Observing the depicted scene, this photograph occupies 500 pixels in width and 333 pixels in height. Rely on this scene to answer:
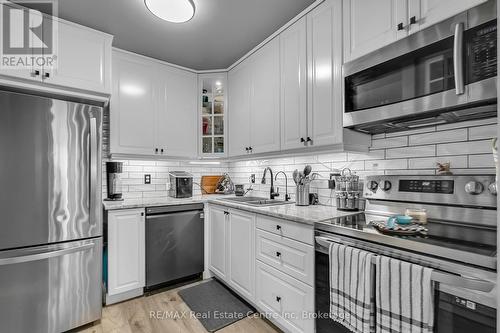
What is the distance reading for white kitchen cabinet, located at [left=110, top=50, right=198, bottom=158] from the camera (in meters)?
2.46

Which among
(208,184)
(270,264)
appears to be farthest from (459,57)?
(208,184)

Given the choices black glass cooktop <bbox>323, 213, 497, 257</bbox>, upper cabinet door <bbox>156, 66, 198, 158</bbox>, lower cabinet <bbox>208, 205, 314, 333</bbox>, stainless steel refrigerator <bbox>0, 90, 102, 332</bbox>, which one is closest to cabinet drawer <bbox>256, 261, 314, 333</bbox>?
lower cabinet <bbox>208, 205, 314, 333</bbox>

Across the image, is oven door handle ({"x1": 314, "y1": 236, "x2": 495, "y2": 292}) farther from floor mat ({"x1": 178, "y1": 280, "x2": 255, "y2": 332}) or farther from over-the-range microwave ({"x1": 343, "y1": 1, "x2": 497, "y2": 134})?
floor mat ({"x1": 178, "y1": 280, "x2": 255, "y2": 332})

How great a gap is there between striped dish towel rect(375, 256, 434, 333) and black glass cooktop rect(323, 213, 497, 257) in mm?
133

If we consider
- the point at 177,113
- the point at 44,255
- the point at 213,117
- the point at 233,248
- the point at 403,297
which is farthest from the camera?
the point at 213,117

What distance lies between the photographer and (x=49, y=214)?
1.66 metres

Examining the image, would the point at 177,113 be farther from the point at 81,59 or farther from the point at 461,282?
the point at 461,282

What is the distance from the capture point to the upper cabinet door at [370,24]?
1.35m

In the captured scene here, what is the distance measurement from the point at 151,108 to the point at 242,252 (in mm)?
1829

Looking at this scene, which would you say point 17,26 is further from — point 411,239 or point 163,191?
point 411,239

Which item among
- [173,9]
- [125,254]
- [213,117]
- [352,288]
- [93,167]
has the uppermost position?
[173,9]

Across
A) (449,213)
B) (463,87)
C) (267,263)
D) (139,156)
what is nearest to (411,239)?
(449,213)

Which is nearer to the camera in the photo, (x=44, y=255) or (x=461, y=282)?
(x=461, y=282)

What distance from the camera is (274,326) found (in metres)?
1.86
